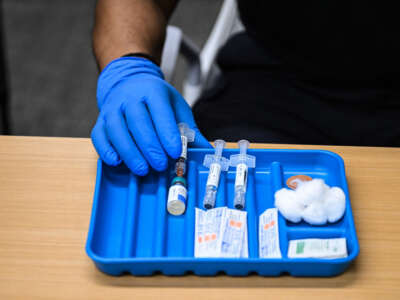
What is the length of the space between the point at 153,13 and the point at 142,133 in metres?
0.44

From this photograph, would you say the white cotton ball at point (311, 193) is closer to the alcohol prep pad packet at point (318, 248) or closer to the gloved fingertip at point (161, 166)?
the alcohol prep pad packet at point (318, 248)

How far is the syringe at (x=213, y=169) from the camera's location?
0.70 metres

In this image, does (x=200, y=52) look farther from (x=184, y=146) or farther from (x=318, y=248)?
(x=318, y=248)

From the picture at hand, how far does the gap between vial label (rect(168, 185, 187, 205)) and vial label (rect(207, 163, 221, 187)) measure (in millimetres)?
43

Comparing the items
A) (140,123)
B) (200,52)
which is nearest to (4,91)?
(200,52)

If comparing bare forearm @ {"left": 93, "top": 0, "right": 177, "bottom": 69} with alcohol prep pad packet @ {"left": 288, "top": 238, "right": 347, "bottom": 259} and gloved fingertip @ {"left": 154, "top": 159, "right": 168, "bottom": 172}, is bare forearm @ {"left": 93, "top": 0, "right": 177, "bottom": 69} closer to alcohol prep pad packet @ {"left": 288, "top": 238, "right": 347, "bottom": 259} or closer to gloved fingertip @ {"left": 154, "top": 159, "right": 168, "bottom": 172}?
gloved fingertip @ {"left": 154, "top": 159, "right": 168, "bottom": 172}

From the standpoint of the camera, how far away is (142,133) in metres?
0.77

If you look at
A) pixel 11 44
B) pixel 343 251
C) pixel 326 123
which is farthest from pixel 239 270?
pixel 11 44

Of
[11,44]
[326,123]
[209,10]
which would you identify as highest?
[326,123]

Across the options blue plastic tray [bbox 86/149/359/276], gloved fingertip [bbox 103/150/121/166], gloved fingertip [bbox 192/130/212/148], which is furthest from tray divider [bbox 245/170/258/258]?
gloved fingertip [bbox 103/150/121/166]

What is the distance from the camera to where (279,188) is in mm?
711

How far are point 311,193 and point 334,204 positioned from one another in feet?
0.12

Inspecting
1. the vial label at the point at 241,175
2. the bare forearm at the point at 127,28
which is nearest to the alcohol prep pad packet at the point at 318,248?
the vial label at the point at 241,175

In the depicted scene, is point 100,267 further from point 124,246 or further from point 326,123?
→ point 326,123
